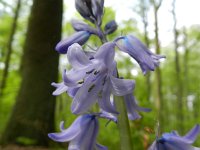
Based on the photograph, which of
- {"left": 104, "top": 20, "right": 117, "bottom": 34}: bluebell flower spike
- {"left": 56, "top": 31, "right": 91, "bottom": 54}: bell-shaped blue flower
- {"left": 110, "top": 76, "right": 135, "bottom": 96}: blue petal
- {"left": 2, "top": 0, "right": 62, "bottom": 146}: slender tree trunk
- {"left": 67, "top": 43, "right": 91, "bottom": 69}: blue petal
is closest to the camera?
{"left": 110, "top": 76, "right": 135, "bottom": 96}: blue petal

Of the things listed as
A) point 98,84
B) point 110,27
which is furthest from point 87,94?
point 110,27

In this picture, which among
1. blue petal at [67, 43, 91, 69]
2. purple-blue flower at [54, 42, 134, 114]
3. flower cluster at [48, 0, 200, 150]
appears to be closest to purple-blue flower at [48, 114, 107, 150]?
flower cluster at [48, 0, 200, 150]

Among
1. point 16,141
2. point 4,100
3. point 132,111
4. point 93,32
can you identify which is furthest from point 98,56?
point 4,100

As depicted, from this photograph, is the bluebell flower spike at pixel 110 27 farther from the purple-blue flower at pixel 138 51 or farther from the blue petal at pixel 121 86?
the blue petal at pixel 121 86

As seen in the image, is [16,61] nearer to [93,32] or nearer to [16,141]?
[16,141]

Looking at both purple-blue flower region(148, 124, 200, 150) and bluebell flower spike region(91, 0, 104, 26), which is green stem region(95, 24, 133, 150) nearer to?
purple-blue flower region(148, 124, 200, 150)

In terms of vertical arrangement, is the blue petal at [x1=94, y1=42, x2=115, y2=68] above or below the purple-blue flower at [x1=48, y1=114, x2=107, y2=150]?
above

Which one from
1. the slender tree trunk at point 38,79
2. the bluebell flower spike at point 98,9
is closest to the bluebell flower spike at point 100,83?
the bluebell flower spike at point 98,9

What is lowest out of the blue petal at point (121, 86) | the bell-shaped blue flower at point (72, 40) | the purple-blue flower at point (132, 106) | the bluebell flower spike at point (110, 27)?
the purple-blue flower at point (132, 106)
